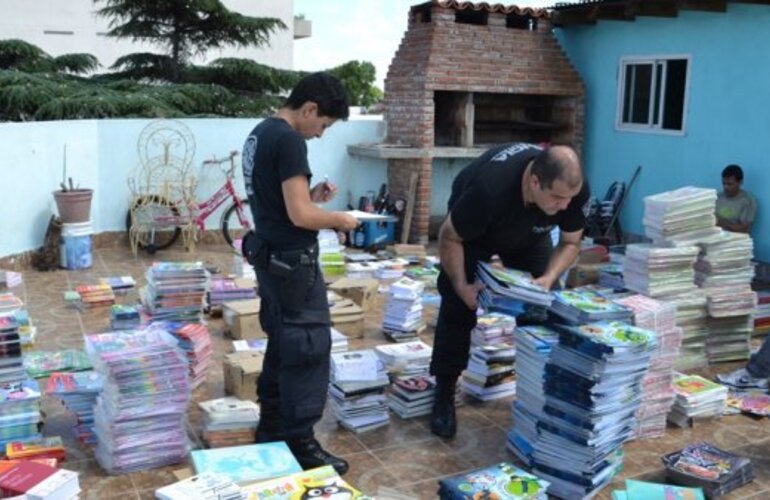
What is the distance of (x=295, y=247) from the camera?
3.19 meters

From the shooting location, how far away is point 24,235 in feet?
24.6

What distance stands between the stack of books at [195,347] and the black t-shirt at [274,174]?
1.48m

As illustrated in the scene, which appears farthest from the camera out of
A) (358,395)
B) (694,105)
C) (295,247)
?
(694,105)

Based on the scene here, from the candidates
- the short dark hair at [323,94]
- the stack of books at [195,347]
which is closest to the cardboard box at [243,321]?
the stack of books at [195,347]

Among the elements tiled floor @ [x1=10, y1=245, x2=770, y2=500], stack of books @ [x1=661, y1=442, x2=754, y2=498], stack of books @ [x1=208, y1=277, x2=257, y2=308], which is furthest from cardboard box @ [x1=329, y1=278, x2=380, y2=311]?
stack of books @ [x1=661, y1=442, x2=754, y2=498]

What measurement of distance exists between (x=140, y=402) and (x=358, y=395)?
44.0 inches

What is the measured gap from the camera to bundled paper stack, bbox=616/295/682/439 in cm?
395

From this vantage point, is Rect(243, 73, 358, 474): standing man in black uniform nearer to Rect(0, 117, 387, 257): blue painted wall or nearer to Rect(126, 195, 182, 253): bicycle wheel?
Rect(0, 117, 387, 257): blue painted wall

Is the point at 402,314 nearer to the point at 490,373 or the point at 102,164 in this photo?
the point at 490,373

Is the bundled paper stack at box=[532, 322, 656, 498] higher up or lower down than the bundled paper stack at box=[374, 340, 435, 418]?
higher up

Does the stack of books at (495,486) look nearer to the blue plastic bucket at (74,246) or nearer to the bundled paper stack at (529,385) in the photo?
the bundled paper stack at (529,385)

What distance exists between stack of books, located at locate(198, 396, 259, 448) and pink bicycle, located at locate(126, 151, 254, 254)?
4.35 metres

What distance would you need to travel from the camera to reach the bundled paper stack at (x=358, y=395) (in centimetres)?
397

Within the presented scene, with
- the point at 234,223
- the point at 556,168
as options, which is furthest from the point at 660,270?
the point at 234,223
